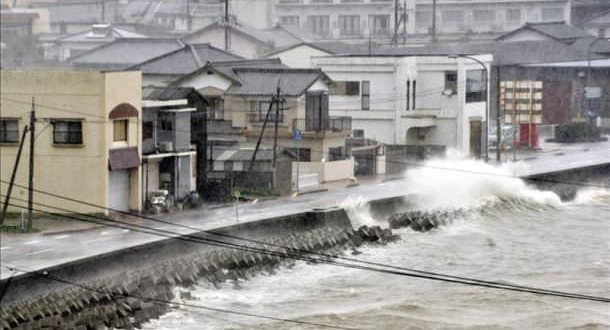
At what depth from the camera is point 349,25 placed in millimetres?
26703

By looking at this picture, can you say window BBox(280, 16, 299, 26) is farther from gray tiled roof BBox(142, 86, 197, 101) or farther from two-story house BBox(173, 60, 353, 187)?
gray tiled roof BBox(142, 86, 197, 101)

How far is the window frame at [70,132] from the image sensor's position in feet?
38.4

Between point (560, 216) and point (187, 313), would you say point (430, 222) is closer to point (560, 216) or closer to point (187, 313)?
point (560, 216)

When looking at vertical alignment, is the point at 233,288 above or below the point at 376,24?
below

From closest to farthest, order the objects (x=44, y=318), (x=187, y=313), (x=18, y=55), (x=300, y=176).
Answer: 1. (x=44, y=318)
2. (x=187, y=313)
3. (x=300, y=176)
4. (x=18, y=55)

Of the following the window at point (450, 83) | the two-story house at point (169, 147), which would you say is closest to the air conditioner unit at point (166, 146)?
the two-story house at point (169, 147)

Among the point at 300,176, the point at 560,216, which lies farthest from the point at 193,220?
the point at 560,216

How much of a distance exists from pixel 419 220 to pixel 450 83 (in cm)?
501

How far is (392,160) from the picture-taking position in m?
16.8

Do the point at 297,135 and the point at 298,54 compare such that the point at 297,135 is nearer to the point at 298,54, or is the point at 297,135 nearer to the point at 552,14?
the point at 298,54

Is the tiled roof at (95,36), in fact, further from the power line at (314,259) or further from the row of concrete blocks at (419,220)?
the power line at (314,259)

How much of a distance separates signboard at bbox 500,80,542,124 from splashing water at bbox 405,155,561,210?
10.7 feet

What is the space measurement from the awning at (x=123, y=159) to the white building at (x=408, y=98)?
235 inches

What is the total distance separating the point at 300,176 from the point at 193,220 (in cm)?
324
